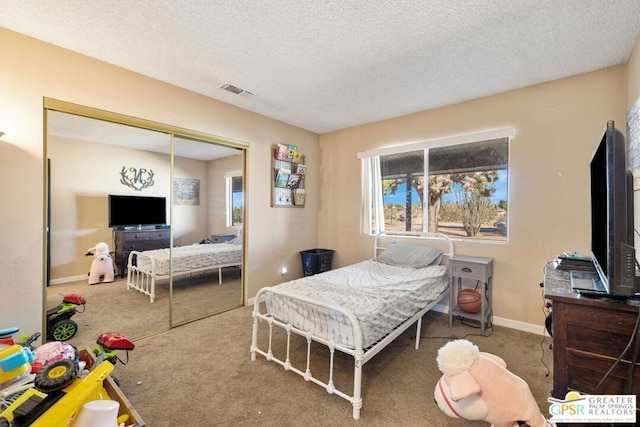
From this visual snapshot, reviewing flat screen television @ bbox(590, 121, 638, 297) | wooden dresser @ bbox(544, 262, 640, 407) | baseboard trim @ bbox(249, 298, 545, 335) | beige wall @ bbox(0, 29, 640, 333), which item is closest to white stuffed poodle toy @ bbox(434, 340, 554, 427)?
wooden dresser @ bbox(544, 262, 640, 407)

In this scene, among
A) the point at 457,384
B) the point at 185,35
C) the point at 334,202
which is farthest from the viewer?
the point at 334,202

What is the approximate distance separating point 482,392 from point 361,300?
1001 millimetres

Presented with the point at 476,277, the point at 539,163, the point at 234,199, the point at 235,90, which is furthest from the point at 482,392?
the point at 235,90

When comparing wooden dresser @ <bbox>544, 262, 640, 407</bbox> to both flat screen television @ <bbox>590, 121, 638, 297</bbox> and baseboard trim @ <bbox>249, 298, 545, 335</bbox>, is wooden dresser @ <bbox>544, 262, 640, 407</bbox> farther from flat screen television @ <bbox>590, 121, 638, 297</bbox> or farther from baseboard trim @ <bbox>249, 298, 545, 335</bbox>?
baseboard trim @ <bbox>249, 298, 545, 335</bbox>

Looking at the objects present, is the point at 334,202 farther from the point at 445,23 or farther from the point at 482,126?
the point at 445,23

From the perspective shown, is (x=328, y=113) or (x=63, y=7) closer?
(x=63, y=7)

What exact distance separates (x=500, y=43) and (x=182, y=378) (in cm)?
360

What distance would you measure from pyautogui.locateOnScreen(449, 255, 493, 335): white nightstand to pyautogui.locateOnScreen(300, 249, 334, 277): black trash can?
1866 millimetres

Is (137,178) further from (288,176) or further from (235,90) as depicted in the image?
(288,176)

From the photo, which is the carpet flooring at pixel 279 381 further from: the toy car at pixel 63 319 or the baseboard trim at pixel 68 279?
the baseboard trim at pixel 68 279

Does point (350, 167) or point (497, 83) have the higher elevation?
point (497, 83)

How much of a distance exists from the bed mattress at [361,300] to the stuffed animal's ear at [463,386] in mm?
712

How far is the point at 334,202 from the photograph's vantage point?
4500 millimetres

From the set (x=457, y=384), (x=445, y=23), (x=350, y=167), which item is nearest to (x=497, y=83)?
(x=445, y=23)
